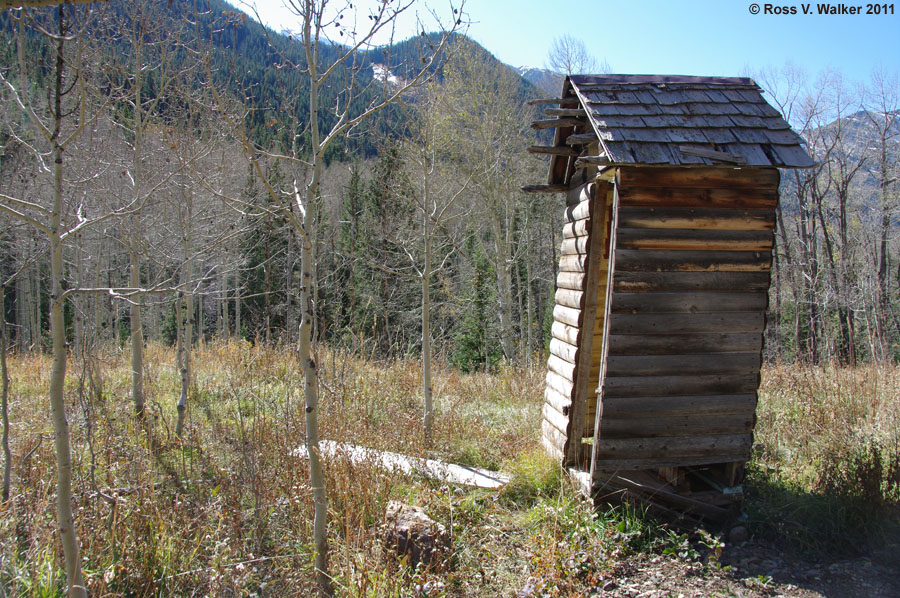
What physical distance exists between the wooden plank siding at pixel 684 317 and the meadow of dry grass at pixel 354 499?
696mm

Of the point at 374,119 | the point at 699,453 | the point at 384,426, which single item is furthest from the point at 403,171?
the point at 699,453

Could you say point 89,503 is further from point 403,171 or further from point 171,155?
point 403,171

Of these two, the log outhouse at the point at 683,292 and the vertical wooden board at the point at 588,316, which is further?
the vertical wooden board at the point at 588,316

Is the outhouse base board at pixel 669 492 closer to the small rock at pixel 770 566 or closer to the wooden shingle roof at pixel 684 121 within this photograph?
the small rock at pixel 770 566

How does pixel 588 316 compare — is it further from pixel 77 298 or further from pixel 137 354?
pixel 77 298

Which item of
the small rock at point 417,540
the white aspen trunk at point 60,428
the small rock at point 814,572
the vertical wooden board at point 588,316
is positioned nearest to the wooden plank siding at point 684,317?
the vertical wooden board at point 588,316

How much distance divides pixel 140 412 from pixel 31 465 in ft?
5.39

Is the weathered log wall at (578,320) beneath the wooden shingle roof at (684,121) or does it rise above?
beneath

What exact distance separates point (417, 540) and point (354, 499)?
709 mm

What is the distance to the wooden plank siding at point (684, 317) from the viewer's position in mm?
4402

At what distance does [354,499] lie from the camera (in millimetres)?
4012

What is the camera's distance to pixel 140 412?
5.75m

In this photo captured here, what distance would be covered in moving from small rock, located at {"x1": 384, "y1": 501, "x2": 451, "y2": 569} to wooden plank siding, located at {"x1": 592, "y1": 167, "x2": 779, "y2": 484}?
153 centimetres

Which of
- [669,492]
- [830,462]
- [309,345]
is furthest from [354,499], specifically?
[830,462]
